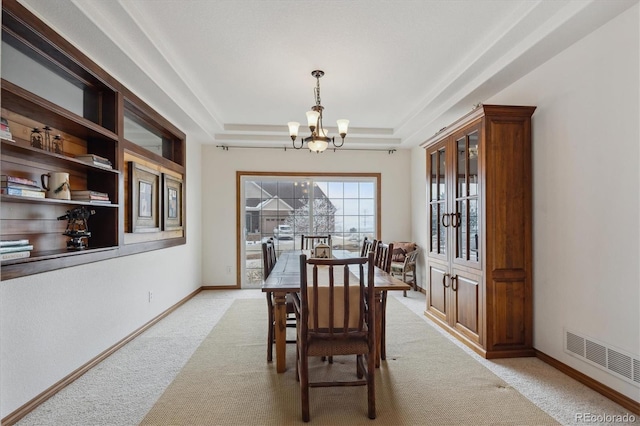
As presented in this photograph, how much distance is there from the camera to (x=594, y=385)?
237 centimetres

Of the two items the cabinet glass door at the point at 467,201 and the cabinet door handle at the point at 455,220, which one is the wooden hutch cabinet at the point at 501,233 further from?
the cabinet door handle at the point at 455,220

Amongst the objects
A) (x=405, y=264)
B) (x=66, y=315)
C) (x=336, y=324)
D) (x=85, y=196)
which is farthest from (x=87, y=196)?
(x=405, y=264)

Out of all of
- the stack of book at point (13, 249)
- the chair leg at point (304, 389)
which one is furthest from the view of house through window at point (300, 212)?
the chair leg at point (304, 389)

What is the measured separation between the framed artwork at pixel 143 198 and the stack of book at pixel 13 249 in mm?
1332

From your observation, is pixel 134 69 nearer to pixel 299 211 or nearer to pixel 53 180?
pixel 53 180

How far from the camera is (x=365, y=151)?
6.06m

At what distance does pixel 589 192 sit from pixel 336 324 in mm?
2059

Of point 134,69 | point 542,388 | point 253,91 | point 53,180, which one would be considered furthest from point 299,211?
point 542,388

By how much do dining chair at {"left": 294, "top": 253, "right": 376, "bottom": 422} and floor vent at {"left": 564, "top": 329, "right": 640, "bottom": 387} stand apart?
1.63 m

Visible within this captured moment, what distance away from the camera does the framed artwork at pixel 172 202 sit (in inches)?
167

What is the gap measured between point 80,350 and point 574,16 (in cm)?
427

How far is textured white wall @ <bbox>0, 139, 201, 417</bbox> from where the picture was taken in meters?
2.06

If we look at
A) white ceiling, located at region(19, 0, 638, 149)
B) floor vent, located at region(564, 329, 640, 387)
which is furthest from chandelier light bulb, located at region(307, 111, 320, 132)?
floor vent, located at region(564, 329, 640, 387)

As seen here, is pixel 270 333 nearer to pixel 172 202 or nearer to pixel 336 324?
pixel 336 324
